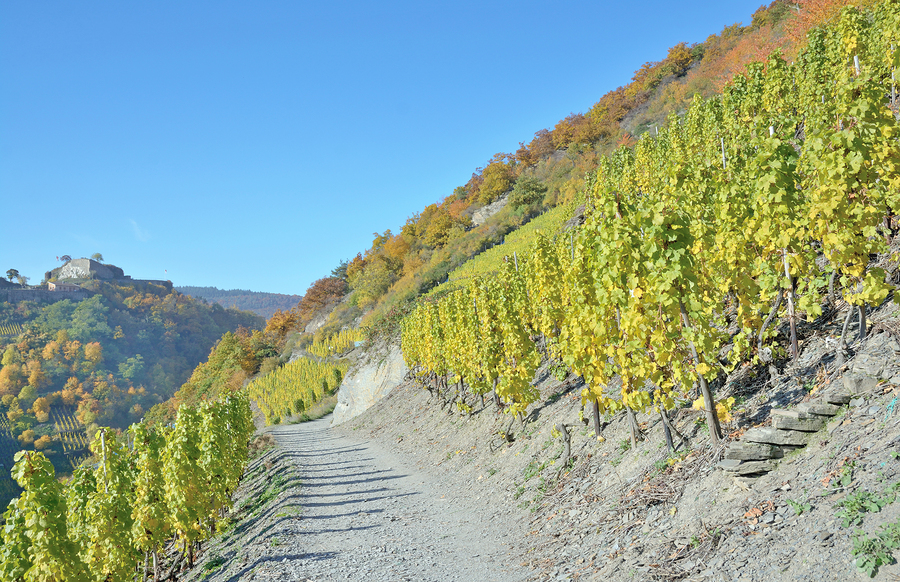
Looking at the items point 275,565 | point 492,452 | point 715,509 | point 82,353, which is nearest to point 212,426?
point 275,565

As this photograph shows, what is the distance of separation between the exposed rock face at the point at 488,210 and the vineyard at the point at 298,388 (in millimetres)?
25485

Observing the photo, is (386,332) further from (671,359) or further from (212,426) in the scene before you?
(671,359)

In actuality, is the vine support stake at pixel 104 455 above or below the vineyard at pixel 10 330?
below

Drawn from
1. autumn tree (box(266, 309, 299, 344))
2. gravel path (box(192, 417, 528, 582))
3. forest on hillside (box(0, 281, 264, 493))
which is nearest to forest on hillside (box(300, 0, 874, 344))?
autumn tree (box(266, 309, 299, 344))

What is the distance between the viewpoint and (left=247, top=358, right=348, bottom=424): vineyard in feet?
136

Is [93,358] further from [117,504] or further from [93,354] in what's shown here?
[117,504]

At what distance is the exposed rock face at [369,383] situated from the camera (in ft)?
98.2

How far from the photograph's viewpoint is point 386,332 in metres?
34.5

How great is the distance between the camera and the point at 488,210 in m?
60.8

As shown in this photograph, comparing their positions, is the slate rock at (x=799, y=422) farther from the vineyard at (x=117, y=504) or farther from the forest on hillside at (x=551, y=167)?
the forest on hillside at (x=551, y=167)

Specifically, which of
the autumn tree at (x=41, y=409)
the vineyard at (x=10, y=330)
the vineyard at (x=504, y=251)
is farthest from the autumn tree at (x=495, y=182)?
the vineyard at (x=10, y=330)

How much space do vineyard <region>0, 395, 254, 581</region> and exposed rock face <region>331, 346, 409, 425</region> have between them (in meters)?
17.5

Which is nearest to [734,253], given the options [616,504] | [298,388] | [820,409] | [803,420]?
[820,409]

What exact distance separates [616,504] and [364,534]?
481 cm
